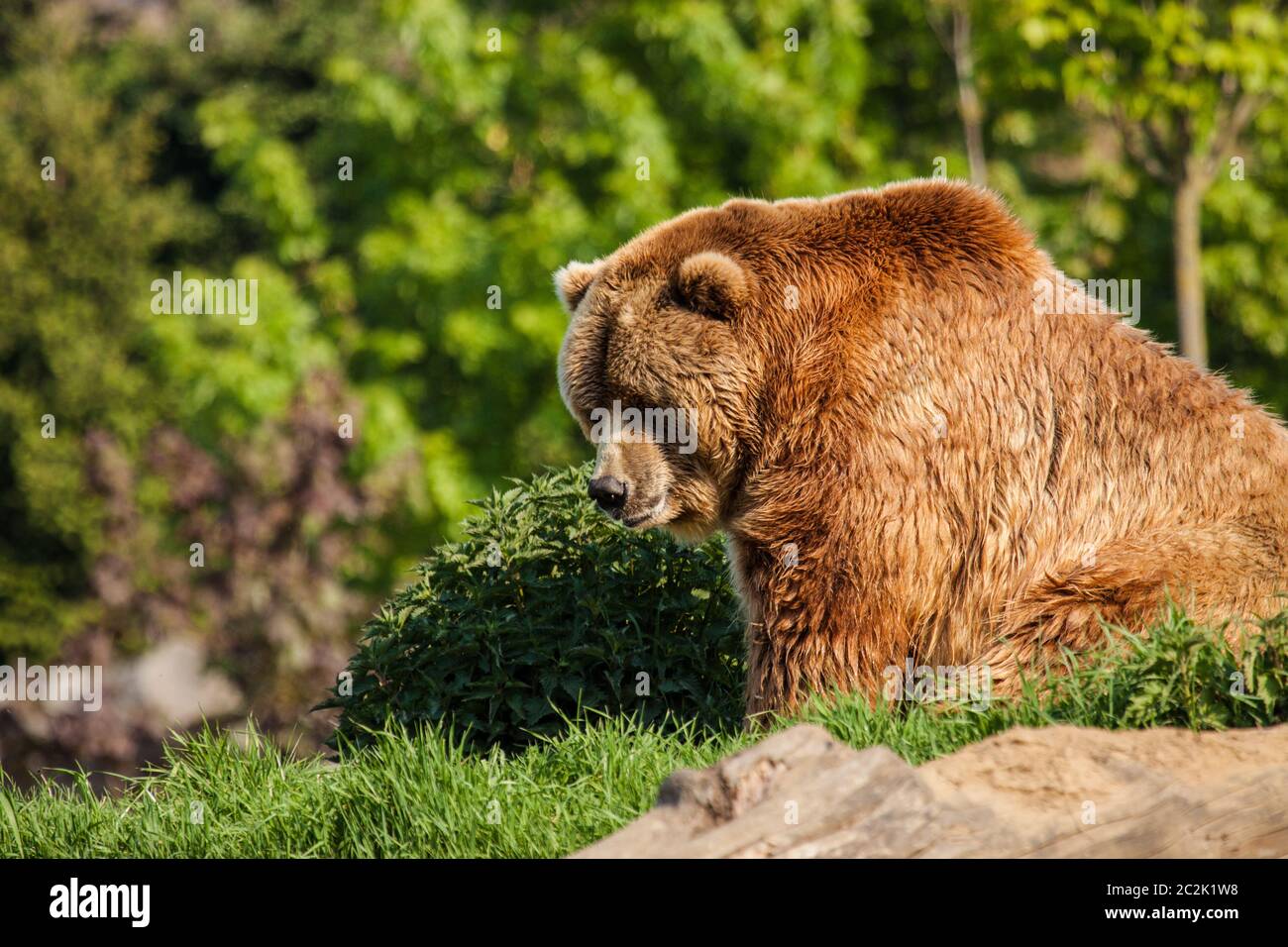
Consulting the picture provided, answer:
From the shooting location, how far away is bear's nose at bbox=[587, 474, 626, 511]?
525cm

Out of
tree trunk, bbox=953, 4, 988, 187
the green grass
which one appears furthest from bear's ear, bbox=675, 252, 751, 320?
tree trunk, bbox=953, 4, 988, 187

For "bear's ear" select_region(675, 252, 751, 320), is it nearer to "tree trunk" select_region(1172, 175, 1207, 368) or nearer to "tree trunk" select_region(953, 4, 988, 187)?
"tree trunk" select_region(1172, 175, 1207, 368)

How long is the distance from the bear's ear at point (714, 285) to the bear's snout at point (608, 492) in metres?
0.68

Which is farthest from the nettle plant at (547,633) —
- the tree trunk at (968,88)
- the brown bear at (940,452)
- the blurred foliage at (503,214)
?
the tree trunk at (968,88)

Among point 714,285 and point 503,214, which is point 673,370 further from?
point 503,214

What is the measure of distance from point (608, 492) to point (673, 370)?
1.61 feet

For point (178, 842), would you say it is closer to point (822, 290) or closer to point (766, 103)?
point (822, 290)

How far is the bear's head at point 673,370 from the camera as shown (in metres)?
5.19

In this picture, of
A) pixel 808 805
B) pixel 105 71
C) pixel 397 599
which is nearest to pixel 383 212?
pixel 105 71

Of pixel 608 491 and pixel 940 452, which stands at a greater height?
pixel 940 452

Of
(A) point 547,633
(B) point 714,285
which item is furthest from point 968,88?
(A) point 547,633

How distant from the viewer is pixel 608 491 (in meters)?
5.27
